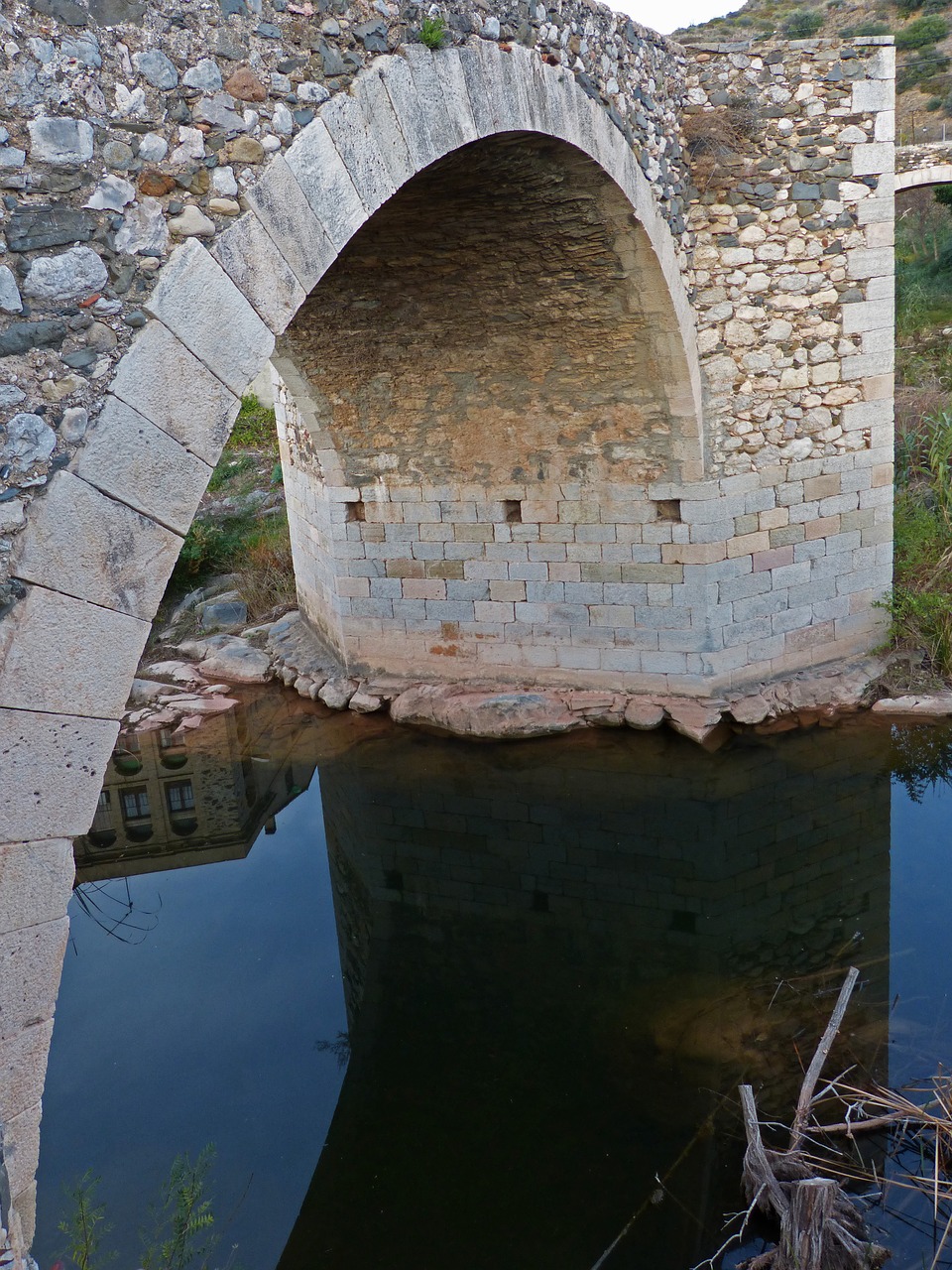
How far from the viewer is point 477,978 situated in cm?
502

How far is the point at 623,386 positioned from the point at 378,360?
1.59 meters

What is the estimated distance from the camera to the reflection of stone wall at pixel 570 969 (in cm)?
365

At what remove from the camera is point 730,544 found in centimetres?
666

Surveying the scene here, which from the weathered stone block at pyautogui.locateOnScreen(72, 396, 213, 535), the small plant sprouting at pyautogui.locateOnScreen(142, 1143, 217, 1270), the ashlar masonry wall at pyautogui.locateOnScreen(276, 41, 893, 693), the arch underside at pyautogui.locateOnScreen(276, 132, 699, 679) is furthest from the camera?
the ashlar masonry wall at pyautogui.locateOnScreen(276, 41, 893, 693)

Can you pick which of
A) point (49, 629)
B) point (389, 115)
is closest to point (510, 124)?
point (389, 115)

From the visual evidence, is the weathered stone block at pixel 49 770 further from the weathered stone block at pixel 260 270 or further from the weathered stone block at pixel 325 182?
the weathered stone block at pixel 325 182

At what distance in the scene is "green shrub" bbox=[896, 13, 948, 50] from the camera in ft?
66.7

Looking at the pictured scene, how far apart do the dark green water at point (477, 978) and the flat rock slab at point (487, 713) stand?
14 centimetres

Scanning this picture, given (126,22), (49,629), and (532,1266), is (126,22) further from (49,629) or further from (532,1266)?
(532,1266)

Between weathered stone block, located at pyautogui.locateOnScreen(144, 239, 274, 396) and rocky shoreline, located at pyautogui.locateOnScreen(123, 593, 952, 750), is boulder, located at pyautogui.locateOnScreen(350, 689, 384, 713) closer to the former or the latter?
rocky shoreline, located at pyautogui.locateOnScreen(123, 593, 952, 750)

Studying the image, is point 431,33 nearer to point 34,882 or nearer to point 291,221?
point 291,221

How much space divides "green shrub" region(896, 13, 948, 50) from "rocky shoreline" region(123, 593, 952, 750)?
18333 millimetres

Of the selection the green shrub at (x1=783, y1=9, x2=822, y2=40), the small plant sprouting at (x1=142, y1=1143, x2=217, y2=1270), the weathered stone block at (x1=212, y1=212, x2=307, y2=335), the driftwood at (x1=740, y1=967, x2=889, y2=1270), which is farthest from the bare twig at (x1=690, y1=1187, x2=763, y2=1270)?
the green shrub at (x1=783, y1=9, x2=822, y2=40)

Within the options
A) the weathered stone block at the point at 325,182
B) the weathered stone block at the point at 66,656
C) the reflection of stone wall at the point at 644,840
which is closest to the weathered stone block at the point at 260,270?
the weathered stone block at the point at 325,182
